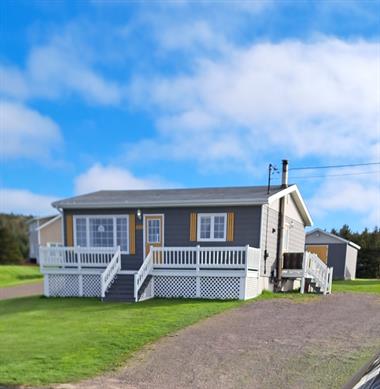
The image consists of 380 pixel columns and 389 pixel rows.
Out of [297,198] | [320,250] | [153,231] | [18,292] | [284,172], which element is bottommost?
[18,292]

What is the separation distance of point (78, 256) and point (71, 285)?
1.11m

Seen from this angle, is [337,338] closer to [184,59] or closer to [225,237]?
[225,237]

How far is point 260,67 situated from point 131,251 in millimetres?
8182

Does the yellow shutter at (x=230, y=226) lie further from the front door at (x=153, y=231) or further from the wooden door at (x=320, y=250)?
the wooden door at (x=320, y=250)

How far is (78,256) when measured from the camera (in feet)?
41.4

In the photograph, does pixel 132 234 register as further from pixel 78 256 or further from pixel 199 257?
pixel 199 257

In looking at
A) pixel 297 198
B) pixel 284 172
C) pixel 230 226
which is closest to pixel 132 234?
pixel 230 226

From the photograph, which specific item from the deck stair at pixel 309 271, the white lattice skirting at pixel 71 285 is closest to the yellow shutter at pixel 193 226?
the white lattice skirting at pixel 71 285

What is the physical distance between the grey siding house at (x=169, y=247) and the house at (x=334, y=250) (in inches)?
495

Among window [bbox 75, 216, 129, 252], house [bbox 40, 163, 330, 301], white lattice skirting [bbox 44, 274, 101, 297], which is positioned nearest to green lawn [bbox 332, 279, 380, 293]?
house [bbox 40, 163, 330, 301]

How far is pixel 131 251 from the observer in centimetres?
1352

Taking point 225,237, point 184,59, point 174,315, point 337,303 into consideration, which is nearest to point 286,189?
point 225,237

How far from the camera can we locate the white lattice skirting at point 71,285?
12.5 m

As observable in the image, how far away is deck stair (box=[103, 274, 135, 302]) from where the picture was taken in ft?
37.0
